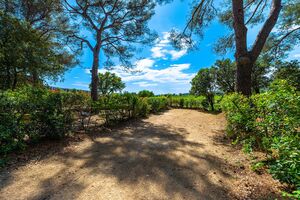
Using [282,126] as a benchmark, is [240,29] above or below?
above

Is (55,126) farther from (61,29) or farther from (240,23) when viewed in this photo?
(61,29)

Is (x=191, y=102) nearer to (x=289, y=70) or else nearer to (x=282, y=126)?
(x=289, y=70)

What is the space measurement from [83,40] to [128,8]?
368 cm

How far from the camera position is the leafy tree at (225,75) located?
1312 cm

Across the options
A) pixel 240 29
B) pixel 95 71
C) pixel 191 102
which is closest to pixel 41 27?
pixel 95 71

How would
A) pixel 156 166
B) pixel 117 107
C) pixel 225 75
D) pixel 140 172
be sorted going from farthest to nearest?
pixel 225 75, pixel 117 107, pixel 156 166, pixel 140 172

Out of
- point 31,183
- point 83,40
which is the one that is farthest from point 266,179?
point 83,40

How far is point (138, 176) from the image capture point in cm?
234

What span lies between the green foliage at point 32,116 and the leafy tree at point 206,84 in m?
12.8

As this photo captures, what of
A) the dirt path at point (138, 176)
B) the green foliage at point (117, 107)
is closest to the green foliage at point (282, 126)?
the dirt path at point (138, 176)

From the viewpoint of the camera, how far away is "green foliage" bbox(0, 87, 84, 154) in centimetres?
295

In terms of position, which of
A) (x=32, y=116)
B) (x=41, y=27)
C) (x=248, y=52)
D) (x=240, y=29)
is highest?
(x=41, y=27)

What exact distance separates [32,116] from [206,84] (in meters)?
14.2

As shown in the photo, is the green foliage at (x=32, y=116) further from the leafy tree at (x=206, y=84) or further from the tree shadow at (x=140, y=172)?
the leafy tree at (x=206, y=84)
